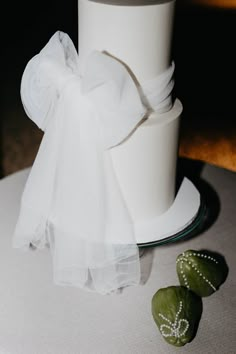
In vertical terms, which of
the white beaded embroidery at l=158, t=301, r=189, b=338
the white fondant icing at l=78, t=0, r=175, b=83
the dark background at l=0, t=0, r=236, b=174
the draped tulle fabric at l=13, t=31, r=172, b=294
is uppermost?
the white fondant icing at l=78, t=0, r=175, b=83

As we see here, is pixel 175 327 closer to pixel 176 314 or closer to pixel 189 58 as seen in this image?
pixel 176 314

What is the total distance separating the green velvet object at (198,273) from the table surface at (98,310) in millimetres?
32

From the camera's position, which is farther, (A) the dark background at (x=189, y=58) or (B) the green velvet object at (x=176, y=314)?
(A) the dark background at (x=189, y=58)

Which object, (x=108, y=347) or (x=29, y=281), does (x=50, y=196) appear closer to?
(x=29, y=281)

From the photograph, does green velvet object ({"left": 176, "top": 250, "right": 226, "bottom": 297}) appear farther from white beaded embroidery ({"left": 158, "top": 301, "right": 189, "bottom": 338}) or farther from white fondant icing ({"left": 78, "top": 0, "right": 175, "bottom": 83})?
white fondant icing ({"left": 78, "top": 0, "right": 175, "bottom": 83})

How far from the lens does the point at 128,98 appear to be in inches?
34.0

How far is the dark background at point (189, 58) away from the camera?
8.64ft

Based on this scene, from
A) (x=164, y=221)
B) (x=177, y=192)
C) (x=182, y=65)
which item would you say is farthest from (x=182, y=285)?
(x=182, y=65)

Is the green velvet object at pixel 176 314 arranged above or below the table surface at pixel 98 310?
above

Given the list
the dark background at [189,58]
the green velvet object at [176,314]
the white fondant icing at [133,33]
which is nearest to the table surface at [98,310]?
the green velvet object at [176,314]

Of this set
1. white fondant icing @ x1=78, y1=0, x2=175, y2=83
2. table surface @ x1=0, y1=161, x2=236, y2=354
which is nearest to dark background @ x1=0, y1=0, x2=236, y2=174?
table surface @ x1=0, y1=161, x2=236, y2=354

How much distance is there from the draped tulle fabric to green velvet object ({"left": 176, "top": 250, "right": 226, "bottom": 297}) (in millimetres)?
80

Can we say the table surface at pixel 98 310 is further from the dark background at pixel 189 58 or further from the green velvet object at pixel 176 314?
the dark background at pixel 189 58

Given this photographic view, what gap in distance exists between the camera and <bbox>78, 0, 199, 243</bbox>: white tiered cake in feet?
2.79
